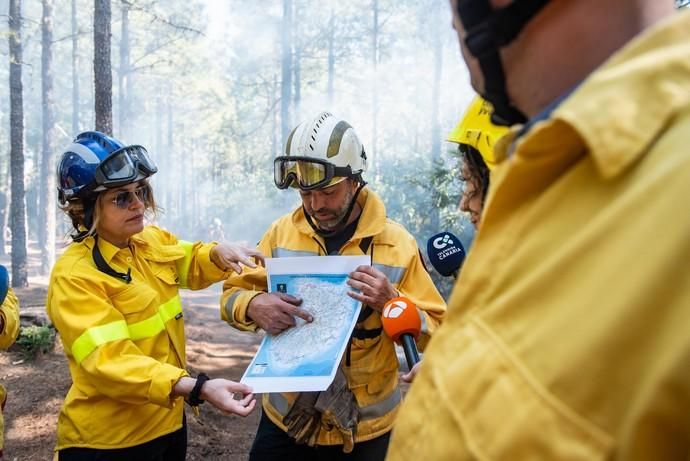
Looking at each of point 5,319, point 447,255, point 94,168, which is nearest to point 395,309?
point 447,255

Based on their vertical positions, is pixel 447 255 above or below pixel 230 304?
above

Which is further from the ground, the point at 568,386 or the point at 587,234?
the point at 587,234

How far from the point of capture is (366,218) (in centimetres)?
313

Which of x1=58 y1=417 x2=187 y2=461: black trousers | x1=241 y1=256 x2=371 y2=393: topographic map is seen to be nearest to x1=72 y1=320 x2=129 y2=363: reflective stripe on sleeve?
x1=58 y1=417 x2=187 y2=461: black trousers

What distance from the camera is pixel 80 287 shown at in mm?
2559

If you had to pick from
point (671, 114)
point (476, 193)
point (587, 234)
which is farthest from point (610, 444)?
point (476, 193)

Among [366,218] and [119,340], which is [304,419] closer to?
[119,340]

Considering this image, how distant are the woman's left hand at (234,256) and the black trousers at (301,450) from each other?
1.04 metres

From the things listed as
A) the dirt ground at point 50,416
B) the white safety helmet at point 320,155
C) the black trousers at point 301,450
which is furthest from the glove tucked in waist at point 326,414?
the dirt ground at point 50,416

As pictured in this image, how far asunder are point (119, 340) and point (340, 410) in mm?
1274

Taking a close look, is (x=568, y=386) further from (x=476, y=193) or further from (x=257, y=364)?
(x=257, y=364)

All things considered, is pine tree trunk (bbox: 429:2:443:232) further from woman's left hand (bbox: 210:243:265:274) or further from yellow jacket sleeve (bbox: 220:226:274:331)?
woman's left hand (bbox: 210:243:265:274)

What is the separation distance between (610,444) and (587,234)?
270mm

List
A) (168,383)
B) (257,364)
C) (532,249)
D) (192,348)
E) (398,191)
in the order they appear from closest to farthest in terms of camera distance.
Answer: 1. (532,249)
2. (168,383)
3. (257,364)
4. (192,348)
5. (398,191)
